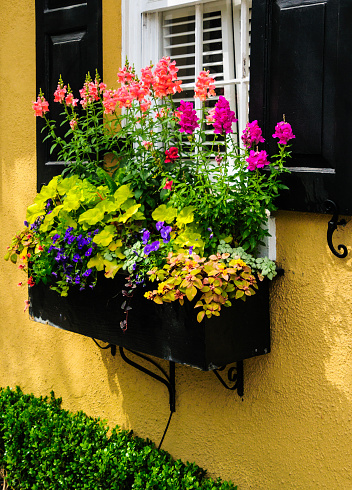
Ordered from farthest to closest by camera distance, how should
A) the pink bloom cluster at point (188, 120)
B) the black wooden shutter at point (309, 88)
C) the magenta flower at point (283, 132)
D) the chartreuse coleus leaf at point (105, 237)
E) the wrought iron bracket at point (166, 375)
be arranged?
the wrought iron bracket at point (166, 375) → the chartreuse coleus leaf at point (105, 237) → the pink bloom cluster at point (188, 120) → the magenta flower at point (283, 132) → the black wooden shutter at point (309, 88)

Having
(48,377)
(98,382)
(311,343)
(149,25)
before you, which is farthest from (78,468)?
(149,25)

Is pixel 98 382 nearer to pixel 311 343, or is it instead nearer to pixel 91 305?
pixel 91 305

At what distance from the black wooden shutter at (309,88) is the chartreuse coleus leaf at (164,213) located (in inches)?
18.5

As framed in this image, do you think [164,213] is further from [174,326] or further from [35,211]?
[35,211]

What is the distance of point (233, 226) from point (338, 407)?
875 mm

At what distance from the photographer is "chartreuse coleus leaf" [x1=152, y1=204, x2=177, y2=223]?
2.63 m

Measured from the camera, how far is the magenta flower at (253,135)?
8.18 ft

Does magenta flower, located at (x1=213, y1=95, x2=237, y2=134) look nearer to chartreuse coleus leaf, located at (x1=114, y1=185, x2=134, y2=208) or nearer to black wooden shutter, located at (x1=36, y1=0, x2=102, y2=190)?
chartreuse coleus leaf, located at (x1=114, y1=185, x2=134, y2=208)

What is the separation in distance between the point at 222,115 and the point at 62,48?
1520 mm

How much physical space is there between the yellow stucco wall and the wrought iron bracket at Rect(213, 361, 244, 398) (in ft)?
0.10

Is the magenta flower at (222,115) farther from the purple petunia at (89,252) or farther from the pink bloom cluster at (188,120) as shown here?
the purple petunia at (89,252)

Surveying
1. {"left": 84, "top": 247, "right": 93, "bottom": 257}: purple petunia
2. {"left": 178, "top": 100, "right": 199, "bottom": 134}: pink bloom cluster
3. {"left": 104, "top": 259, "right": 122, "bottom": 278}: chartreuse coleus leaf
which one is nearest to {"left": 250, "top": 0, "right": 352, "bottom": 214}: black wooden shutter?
{"left": 178, "top": 100, "right": 199, "bottom": 134}: pink bloom cluster

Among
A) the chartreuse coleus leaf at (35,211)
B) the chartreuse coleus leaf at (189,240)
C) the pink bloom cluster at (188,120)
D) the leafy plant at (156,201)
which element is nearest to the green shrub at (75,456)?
the leafy plant at (156,201)

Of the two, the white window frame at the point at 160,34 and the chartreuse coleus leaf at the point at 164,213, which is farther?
the white window frame at the point at 160,34
